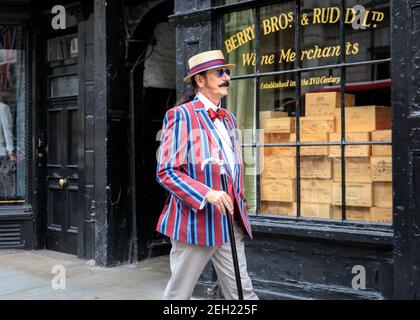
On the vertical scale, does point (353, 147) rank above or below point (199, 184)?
above

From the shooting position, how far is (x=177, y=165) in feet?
11.8

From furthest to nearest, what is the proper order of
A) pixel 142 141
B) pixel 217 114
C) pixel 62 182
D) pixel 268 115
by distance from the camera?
pixel 62 182 → pixel 142 141 → pixel 268 115 → pixel 217 114

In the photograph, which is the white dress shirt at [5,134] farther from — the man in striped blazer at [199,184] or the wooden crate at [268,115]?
the man in striped blazer at [199,184]

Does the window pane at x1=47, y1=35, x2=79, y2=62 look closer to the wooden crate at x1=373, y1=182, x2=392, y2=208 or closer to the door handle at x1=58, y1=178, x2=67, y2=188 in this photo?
the door handle at x1=58, y1=178, x2=67, y2=188

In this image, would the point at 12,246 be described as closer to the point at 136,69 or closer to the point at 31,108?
the point at 31,108

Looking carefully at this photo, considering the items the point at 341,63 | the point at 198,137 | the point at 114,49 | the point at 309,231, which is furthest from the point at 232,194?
the point at 114,49

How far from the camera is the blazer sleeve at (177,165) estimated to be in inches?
138

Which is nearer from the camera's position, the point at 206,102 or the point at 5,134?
the point at 206,102

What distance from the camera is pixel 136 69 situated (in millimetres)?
7898

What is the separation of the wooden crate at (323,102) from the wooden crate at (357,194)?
2.39ft

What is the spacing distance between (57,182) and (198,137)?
5561 millimetres

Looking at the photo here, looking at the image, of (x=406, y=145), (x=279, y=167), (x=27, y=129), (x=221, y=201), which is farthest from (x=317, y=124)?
(x=27, y=129)

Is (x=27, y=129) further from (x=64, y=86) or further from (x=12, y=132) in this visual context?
(x=64, y=86)

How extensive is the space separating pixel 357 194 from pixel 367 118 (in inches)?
27.5
